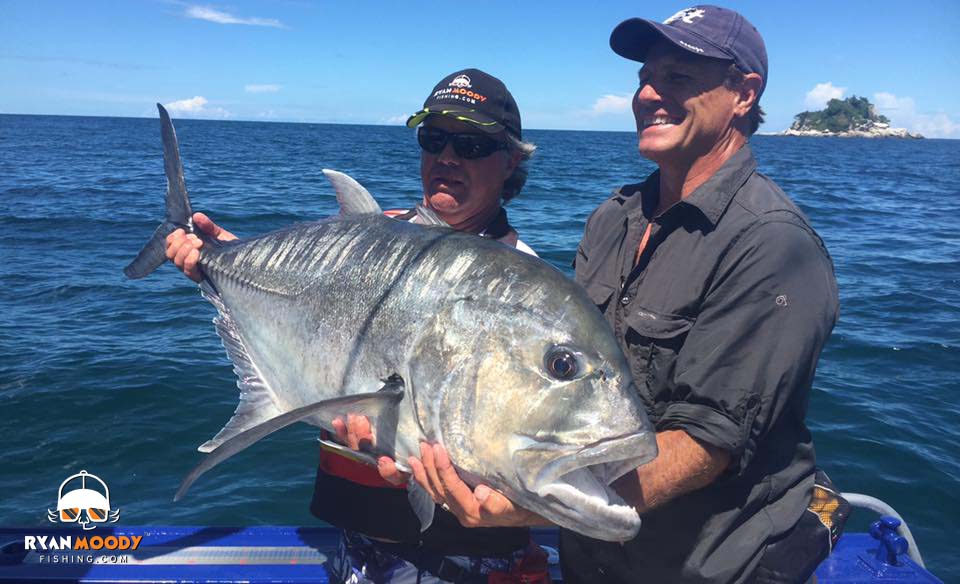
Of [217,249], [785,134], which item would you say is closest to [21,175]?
[217,249]

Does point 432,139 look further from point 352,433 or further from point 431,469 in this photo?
point 431,469

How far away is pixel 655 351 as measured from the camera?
221 cm

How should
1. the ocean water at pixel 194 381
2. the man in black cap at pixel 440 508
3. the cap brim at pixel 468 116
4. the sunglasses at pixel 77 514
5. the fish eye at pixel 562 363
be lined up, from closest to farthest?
1. the fish eye at pixel 562 363
2. the man in black cap at pixel 440 508
3. the cap brim at pixel 468 116
4. the sunglasses at pixel 77 514
5. the ocean water at pixel 194 381

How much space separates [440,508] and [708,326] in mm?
1259

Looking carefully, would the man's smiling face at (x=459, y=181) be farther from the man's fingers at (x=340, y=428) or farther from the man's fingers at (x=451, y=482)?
the man's fingers at (x=451, y=482)

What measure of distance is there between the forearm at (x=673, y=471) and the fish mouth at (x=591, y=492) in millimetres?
244

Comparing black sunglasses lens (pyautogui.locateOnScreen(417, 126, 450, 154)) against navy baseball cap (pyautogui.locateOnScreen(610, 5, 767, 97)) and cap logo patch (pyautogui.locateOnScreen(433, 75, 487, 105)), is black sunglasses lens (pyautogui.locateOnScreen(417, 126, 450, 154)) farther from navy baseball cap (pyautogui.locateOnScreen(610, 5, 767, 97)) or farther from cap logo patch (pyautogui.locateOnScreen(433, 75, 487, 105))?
navy baseball cap (pyautogui.locateOnScreen(610, 5, 767, 97))

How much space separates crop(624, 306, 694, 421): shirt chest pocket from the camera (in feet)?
7.07

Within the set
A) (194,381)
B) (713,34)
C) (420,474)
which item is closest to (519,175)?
(713,34)

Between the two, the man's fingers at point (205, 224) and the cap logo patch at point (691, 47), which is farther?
the man's fingers at point (205, 224)

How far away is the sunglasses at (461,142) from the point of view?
9.30 feet

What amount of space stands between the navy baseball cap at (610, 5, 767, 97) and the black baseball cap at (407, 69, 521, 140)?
0.62 m

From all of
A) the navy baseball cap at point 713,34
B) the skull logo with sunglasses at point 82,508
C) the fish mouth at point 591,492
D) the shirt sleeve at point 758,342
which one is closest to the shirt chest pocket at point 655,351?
the shirt sleeve at point 758,342

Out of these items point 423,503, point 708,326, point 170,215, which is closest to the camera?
point 708,326
